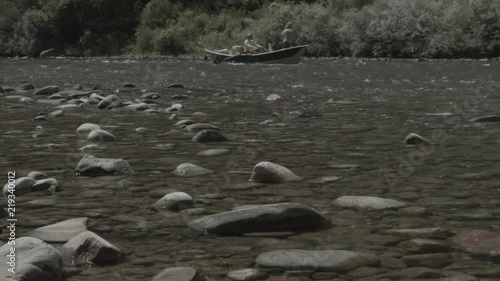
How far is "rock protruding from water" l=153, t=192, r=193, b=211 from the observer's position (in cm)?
326

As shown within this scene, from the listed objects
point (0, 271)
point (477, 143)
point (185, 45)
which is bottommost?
point (185, 45)

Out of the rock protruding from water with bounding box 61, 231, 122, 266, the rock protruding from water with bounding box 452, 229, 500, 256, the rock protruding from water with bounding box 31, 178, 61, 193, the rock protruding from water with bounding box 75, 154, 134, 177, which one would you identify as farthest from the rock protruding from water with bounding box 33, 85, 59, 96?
the rock protruding from water with bounding box 452, 229, 500, 256

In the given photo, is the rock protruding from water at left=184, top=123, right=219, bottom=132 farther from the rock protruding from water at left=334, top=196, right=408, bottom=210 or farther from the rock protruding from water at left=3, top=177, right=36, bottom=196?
the rock protruding from water at left=334, top=196, right=408, bottom=210

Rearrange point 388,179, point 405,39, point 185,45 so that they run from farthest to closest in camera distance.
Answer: point 185,45 < point 405,39 < point 388,179

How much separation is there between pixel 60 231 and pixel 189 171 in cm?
145

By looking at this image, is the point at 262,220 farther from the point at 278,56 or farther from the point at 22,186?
the point at 278,56

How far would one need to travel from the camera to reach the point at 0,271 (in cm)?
213

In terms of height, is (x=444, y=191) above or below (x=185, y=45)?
above

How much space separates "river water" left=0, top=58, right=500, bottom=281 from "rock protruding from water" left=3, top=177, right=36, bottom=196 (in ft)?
0.43

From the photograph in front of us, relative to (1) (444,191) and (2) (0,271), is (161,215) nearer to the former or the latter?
(2) (0,271)

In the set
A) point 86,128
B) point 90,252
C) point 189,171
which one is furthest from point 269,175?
point 86,128

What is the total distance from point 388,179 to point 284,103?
210 inches

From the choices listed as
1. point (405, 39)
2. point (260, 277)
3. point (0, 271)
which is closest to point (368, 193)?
point (260, 277)

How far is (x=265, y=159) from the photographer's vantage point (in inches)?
183
